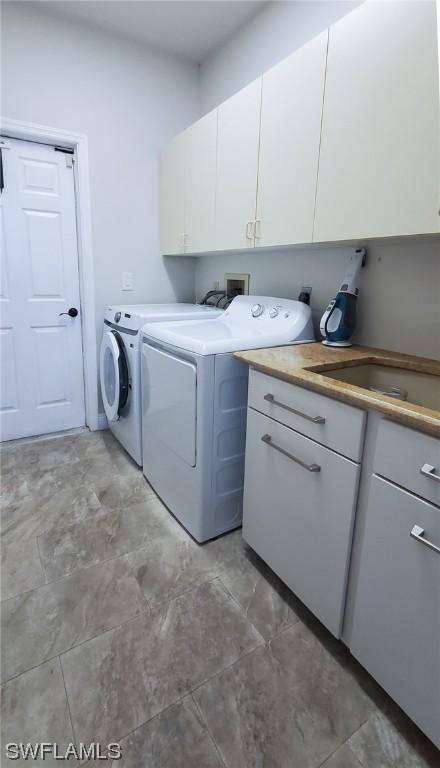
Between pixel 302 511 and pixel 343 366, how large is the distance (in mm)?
573

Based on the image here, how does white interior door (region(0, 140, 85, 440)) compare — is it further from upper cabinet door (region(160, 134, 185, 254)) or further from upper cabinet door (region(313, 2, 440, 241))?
upper cabinet door (region(313, 2, 440, 241))

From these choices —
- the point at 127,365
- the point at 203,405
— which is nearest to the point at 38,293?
the point at 127,365

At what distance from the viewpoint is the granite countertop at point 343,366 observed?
892 millimetres

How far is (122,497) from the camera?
2.10 m

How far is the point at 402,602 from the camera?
37.7 inches

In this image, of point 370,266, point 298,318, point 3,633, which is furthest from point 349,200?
point 3,633

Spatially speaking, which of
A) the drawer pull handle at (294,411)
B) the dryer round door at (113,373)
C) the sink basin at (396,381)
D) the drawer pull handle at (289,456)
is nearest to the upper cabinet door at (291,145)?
the sink basin at (396,381)

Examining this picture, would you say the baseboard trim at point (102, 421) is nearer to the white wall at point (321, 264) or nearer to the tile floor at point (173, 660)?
the tile floor at point (173, 660)

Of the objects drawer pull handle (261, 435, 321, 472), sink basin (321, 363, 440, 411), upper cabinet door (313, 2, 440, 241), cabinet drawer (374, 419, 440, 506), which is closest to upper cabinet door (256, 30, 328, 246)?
upper cabinet door (313, 2, 440, 241)

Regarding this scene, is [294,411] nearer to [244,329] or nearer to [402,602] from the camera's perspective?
[402,602]

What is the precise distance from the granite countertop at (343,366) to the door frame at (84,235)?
1.62m

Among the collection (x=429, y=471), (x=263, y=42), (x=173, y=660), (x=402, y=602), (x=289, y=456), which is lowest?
(x=173, y=660)

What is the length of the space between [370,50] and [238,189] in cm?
82

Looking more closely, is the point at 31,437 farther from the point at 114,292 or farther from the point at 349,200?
the point at 349,200
